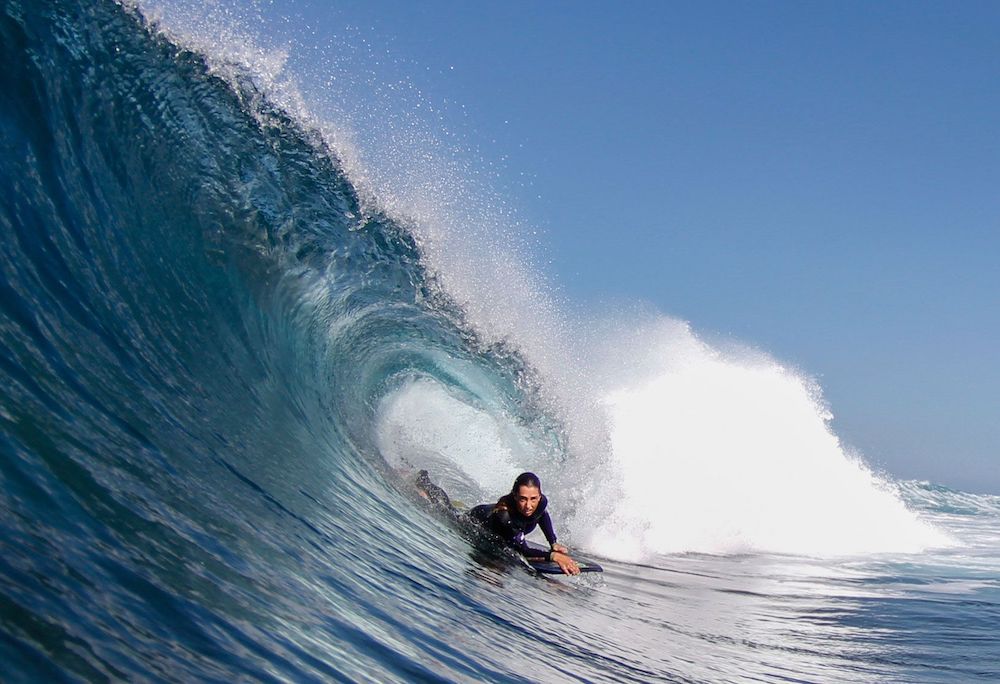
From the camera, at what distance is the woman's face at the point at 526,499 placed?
26.2 feet

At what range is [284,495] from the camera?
5637mm

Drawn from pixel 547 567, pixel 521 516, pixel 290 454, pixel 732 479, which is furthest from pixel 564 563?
pixel 732 479

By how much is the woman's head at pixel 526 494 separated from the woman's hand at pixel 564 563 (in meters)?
0.53

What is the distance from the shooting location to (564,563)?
7.66 metres

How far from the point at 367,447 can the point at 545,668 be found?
6048 millimetres

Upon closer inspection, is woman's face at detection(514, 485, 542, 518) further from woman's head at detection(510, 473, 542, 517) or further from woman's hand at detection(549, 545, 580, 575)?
woman's hand at detection(549, 545, 580, 575)

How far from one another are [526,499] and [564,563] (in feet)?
2.39

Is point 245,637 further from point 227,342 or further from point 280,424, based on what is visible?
point 227,342

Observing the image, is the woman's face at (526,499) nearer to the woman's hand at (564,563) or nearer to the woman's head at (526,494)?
the woman's head at (526,494)

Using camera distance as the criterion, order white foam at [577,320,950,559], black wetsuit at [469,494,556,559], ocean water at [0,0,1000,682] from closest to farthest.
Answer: ocean water at [0,0,1000,682] < black wetsuit at [469,494,556,559] < white foam at [577,320,950,559]

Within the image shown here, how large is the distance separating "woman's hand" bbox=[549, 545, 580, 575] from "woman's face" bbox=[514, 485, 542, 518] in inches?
20.7

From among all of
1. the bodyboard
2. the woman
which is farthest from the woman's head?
the bodyboard

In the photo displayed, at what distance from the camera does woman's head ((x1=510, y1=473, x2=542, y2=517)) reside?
800 centimetres

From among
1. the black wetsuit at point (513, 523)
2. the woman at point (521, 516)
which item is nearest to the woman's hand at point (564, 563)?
the woman at point (521, 516)
